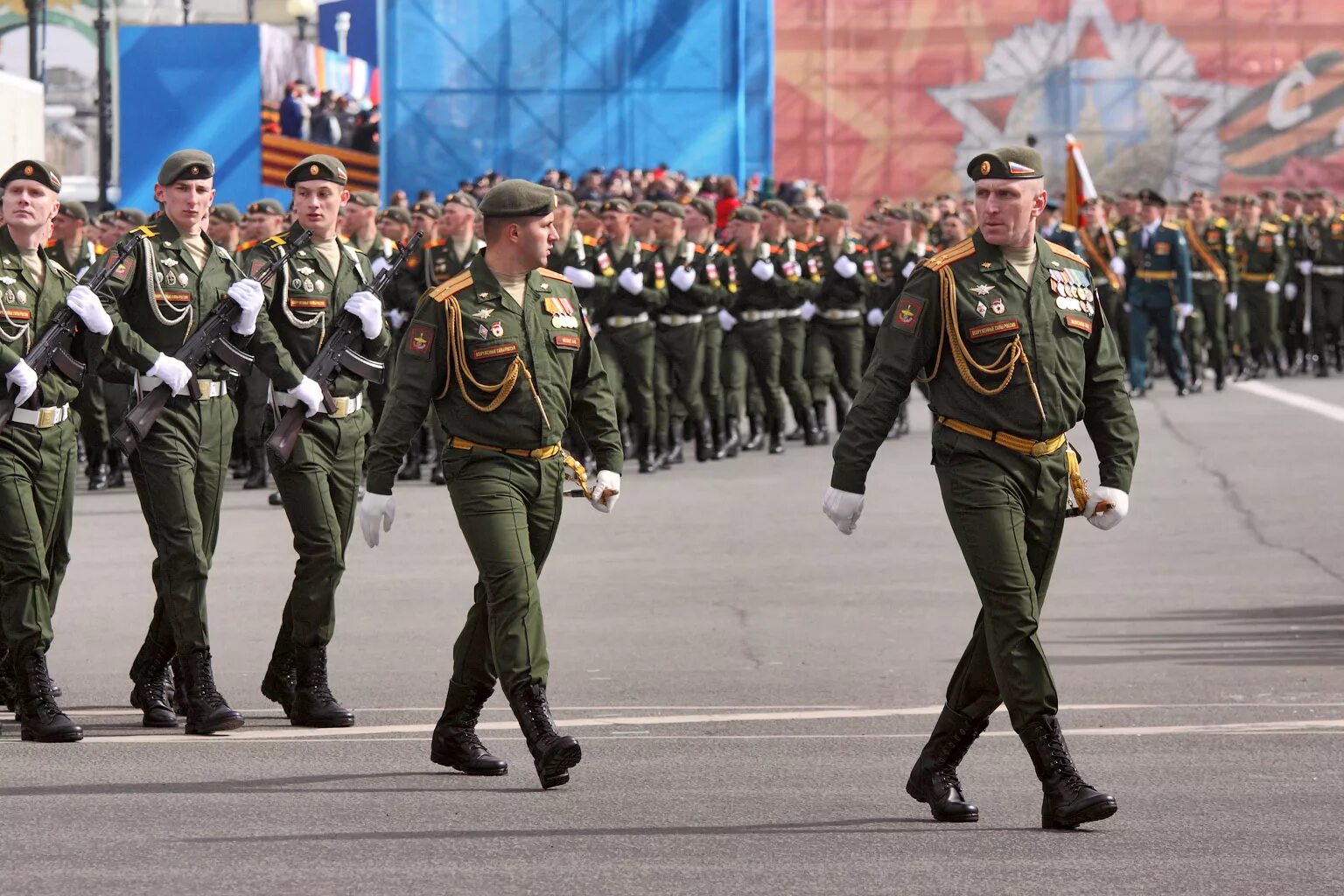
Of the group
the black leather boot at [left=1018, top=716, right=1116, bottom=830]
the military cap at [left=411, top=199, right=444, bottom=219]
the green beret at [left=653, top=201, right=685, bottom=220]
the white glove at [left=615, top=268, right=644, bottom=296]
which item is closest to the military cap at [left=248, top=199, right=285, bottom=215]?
the military cap at [left=411, top=199, right=444, bottom=219]

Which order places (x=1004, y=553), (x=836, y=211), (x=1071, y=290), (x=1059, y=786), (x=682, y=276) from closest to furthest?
(x=1059, y=786) < (x=1004, y=553) < (x=1071, y=290) < (x=682, y=276) < (x=836, y=211)

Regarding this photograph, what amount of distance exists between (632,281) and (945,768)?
41.3 ft

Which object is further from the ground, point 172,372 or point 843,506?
point 172,372

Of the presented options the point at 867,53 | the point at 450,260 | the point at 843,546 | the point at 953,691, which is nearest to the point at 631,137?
the point at 867,53

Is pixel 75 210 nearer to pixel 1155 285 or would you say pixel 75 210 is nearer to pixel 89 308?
pixel 89 308

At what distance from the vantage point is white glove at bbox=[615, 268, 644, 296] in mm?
19828

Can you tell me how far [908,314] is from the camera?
24.3ft

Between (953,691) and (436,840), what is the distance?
156 centimetres

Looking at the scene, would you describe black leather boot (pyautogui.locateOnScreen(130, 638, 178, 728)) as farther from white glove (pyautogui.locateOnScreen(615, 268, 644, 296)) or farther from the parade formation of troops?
white glove (pyautogui.locateOnScreen(615, 268, 644, 296))

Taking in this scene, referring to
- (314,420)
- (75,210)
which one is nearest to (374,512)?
(314,420)

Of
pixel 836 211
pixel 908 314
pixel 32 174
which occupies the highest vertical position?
pixel 836 211

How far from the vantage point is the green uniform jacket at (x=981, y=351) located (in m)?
7.38

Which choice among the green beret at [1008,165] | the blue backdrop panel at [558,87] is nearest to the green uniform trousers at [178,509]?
the green beret at [1008,165]

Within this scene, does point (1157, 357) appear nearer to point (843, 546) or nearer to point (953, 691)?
point (843, 546)
